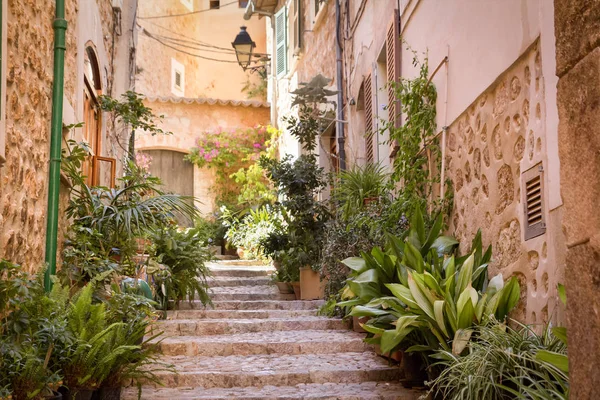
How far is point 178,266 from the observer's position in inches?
320

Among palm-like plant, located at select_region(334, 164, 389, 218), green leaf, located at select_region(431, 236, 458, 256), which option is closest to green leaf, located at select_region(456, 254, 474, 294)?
green leaf, located at select_region(431, 236, 458, 256)

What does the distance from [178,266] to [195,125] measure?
8.15 metres

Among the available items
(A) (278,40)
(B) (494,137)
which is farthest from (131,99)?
(A) (278,40)

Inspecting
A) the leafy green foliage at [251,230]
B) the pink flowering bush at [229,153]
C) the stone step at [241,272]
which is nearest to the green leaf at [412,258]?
the stone step at [241,272]

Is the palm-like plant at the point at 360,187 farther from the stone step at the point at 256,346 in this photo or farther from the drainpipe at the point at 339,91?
the drainpipe at the point at 339,91

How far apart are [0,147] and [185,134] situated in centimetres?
1200

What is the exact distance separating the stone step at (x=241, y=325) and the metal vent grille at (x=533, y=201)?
3186 millimetres

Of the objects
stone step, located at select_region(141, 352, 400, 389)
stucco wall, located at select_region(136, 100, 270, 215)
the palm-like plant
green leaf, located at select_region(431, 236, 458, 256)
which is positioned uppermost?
stucco wall, located at select_region(136, 100, 270, 215)

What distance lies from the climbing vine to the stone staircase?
4.44 feet

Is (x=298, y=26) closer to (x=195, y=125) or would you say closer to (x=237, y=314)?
(x=195, y=125)

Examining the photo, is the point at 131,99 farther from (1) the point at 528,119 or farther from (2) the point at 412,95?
(1) the point at 528,119

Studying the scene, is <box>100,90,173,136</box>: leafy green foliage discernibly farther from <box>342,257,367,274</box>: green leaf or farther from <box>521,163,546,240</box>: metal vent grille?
<box>521,163,546,240</box>: metal vent grille

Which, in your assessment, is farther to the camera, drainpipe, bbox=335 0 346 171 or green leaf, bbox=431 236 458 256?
drainpipe, bbox=335 0 346 171

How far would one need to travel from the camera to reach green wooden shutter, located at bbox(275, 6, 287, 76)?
47.1 feet
